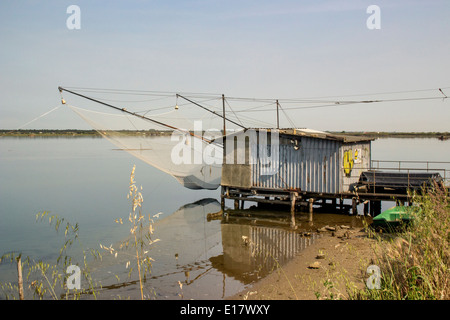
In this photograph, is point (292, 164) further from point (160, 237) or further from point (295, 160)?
point (160, 237)

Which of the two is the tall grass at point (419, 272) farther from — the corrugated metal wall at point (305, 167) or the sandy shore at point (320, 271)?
the corrugated metal wall at point (305, 167)

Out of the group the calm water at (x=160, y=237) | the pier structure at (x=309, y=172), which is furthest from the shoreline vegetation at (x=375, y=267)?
the pier structure at (x=309, y=172)

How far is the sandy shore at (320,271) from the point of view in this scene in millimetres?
10578

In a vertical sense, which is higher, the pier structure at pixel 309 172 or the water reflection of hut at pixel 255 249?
the pier structure at pixel 309 172

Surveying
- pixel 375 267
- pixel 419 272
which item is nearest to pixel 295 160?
pixel 375 267

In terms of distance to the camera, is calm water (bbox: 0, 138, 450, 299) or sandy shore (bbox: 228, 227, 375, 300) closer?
sandy shore (bbox: 228, 227, 375, 300)

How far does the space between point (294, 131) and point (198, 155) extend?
403 inches

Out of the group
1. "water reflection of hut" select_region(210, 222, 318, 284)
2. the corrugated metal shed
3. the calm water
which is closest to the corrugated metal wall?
the corrugated metal shed

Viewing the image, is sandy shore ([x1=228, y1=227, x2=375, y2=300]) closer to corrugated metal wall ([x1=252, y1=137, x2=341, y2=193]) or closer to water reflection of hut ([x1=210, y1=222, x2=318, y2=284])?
water reflection of hut ([x1=210, y1=222, x2=318, y2=284])

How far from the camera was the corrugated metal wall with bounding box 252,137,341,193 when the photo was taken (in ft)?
70.3

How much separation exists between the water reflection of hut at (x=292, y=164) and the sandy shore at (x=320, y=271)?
508 centimetres

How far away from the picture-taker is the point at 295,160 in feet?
74.7

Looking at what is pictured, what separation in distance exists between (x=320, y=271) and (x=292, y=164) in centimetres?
1104
